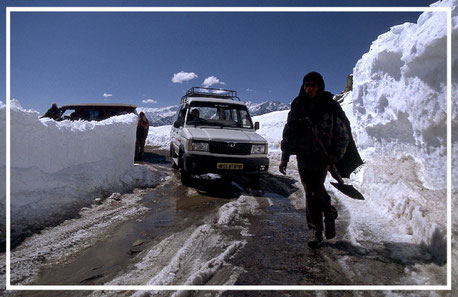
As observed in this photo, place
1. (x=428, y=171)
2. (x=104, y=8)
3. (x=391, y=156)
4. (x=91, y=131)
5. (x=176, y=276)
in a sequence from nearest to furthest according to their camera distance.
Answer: (x=176, y=276) < (x=104, y=8) < (x=428, y=171) < (x=391, y=156) < (x=91, y=131)

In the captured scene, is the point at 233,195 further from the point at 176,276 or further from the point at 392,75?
the point at 392,75

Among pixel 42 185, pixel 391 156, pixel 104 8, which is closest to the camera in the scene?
pixel 104 8

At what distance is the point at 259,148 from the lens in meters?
6.80

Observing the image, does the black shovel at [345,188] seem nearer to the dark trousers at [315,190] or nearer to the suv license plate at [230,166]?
the dark trousers at [315,190]

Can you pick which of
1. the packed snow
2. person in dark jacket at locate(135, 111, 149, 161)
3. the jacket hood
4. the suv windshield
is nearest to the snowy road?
the packed snow

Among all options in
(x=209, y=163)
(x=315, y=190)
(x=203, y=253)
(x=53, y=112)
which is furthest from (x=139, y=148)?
(x=315, y=190)

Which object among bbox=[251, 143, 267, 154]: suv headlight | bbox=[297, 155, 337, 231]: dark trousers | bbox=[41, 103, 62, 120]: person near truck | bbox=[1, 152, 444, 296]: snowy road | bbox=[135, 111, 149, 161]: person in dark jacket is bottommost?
bbox=[1, 152, 444, 296]: snowy road

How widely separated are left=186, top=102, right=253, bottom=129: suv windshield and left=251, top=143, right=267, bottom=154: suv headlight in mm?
1186

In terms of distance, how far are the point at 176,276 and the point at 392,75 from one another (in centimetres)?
674

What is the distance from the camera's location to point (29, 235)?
3801 millimetres

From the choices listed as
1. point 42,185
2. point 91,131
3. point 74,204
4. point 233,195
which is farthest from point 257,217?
point 91,131

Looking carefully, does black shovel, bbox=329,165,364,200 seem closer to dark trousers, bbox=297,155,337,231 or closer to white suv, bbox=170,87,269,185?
dark trousers, bbox=297,155,337,231

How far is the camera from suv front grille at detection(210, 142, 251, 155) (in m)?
6.47

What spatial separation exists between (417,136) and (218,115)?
477 cm
